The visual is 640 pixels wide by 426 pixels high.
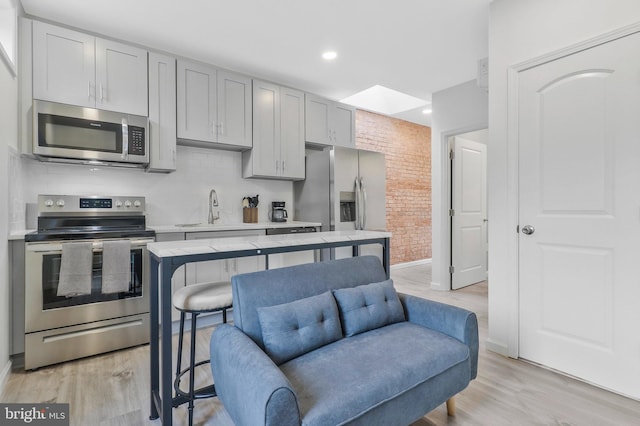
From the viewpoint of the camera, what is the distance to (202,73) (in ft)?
10.9

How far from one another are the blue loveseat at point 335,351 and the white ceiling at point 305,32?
2.11 meters

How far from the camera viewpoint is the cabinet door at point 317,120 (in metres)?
4.13

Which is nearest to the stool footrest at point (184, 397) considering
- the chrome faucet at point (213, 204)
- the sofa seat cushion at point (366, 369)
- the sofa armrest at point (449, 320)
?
the sofa seat cushion at point (366, 369)

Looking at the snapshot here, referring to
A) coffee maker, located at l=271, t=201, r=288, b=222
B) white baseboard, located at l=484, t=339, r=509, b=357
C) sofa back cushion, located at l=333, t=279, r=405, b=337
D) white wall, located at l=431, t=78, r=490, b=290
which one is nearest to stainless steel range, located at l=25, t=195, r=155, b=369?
coffee maker, located at l=271, t=201, r=288, b=222

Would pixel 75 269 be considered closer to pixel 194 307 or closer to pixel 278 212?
pixel 194 307

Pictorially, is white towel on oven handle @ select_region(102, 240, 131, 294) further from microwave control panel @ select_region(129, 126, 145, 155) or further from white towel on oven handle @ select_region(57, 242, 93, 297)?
microwave control panel @ select_region(129, 126, 145, 155)

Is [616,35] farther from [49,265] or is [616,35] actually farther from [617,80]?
[49,265]

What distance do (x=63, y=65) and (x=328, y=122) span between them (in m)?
2.78

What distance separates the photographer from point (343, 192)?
13.0ft

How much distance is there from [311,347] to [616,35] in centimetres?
257

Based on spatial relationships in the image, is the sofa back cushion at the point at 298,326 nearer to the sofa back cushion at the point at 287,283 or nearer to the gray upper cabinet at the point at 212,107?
the sofa back cushion at the point at 287,283

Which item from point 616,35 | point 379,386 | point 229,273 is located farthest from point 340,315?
point 616,35

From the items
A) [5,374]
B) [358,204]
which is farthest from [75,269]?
[358,204]

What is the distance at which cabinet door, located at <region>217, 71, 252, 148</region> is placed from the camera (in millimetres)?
3439
